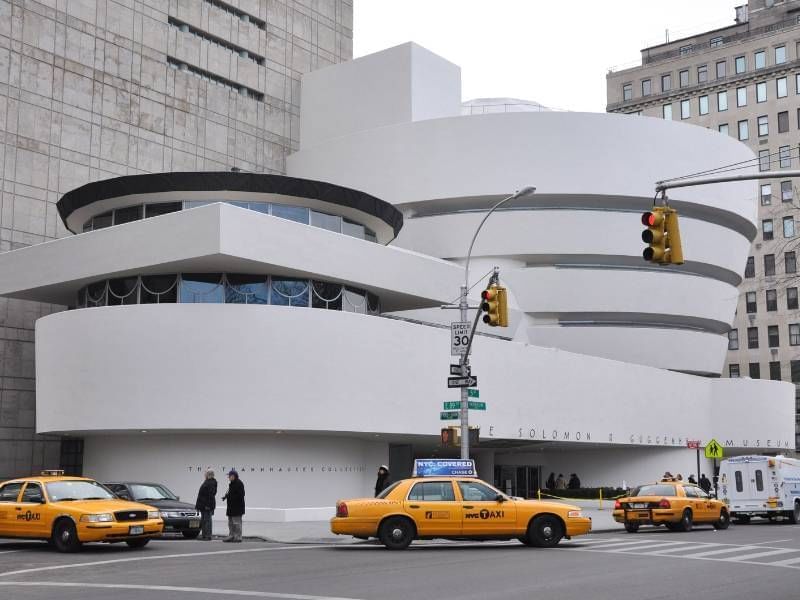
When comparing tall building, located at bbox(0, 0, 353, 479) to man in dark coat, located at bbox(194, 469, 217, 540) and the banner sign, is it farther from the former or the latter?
the banner sign

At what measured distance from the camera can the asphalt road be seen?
44.9ft

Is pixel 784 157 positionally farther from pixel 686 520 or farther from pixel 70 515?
pixel 70 515

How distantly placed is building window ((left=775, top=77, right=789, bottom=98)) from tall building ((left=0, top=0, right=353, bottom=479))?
155 ft

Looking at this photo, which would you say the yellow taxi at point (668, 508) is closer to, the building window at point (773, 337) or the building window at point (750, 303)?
the building window at point (773, 337)

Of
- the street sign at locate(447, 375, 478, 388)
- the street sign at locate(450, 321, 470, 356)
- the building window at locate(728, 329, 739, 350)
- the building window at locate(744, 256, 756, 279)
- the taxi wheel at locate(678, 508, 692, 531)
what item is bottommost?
the taxi wheel at locate(678, 508, 692, 531)

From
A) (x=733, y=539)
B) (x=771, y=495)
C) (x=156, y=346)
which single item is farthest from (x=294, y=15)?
(x=733, y=539)

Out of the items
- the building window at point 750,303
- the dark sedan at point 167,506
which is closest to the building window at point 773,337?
the building window at point 750,303

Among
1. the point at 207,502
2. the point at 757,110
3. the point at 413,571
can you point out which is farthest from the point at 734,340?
the point at 413,571

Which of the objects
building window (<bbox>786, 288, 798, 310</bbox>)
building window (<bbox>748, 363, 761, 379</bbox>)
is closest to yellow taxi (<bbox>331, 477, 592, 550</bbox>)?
building window (<bbox>786, 288, 798, 310</bbox>)

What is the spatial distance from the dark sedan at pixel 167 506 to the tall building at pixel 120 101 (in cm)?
1574

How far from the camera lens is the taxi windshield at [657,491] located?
28.9 meters

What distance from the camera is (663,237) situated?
1507cm

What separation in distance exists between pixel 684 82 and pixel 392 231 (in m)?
65.4

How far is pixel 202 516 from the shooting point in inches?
1008
